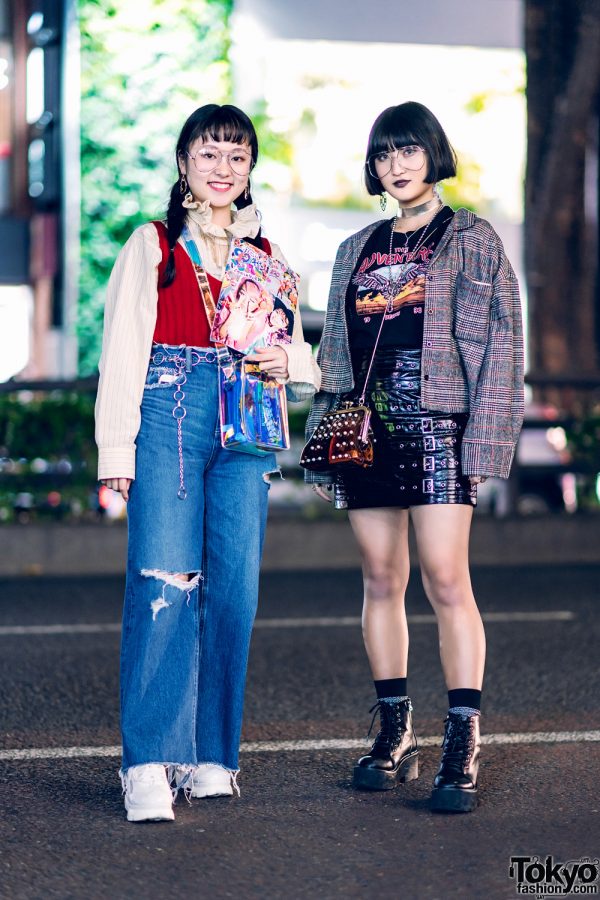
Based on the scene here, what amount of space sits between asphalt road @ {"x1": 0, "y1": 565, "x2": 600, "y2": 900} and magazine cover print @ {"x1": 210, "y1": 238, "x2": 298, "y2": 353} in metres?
1.36

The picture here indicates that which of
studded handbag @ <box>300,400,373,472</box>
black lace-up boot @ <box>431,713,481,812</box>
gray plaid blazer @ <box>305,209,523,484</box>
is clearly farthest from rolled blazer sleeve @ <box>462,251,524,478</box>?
black lace-up boot @ <box>431,713,481,812</box>

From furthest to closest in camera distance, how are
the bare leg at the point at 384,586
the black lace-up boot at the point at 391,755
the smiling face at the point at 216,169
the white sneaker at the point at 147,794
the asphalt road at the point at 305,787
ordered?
the bare leg at the point at 384,586 < the black lace-up boot at the point at 391,755 < the smiling face at the point at 216,169 < the white sneaker at the point at 147,794 < the asphalt road at the point at 305,787

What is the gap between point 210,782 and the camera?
3.92 metres

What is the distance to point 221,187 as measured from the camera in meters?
3.90

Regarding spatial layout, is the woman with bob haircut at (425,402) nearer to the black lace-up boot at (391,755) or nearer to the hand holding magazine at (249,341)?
Result: the black lace-up boot at (391,755)

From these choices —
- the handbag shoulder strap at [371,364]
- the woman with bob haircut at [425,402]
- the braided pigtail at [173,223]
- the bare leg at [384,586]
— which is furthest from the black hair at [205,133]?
the bare leg at [384,586]

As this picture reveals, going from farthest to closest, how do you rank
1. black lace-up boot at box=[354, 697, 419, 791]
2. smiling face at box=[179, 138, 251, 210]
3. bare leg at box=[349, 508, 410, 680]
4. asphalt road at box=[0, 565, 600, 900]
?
bare leg at box=[349, 508, 410, 680]
black lace-up boot at box=[354, 697, 419, 791]
smiling face at box=[179, 138, 251, 210]
asphalt road at box=[0, 565, 600, 900]

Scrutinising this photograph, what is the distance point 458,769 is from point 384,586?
62cm

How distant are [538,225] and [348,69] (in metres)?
4.10

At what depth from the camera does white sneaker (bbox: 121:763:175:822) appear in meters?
3.66

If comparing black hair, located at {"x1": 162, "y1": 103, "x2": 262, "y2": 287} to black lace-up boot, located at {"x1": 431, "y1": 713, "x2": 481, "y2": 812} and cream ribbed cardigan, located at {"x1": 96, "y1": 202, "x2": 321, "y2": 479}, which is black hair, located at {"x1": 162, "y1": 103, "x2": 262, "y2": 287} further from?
black lace-up boot, located at {"x1": 431, "y1": 713, "x2": 481, "y2": 812}

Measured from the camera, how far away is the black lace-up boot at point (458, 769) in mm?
3734

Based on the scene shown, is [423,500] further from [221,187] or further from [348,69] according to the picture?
[348,69]

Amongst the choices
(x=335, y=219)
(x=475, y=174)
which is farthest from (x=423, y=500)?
(x=475, y=174)
